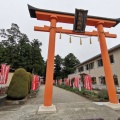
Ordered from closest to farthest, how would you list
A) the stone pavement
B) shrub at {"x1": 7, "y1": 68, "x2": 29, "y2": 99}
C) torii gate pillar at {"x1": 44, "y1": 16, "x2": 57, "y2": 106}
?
the stone pavement → torii gate pillar at {"x1": 44, "y1": 16, "x2": 57, "y2": 106} → shrub at {"x1": 7, "y1": 68, "x2": 29, "y2": 99}

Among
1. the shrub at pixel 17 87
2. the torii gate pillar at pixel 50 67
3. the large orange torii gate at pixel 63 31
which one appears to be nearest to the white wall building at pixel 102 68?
the large orange torii gate at pixel 63 31

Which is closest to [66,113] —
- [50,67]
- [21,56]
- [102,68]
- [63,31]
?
[50,67]

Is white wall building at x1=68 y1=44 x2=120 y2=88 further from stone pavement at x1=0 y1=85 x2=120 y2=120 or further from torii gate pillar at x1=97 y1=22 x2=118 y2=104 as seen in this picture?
stone pavement at x1=0 y1=85 x2=120 y2=120

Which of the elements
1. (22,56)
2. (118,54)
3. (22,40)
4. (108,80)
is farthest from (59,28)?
(22,40)

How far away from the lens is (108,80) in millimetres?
6672

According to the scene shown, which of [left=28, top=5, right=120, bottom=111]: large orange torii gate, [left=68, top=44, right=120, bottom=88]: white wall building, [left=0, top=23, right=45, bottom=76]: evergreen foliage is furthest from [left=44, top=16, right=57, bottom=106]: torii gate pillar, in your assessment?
[left=0, top=23, right=45, bottom=76]: evergreen foliage

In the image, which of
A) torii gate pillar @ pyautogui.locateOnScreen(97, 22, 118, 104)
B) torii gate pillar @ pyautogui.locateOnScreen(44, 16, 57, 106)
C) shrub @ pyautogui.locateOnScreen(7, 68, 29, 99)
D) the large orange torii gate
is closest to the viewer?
torii gate pillar @ pyautogui.locateOnScreen(44, 16, 57, 106)

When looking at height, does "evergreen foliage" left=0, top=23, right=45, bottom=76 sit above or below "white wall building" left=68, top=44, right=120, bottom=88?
above

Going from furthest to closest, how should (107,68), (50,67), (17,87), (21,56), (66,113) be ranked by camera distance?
(21,56)
(17,87)
(107,68)
(50,67)
(66,113)

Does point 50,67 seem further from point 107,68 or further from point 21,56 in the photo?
point 21,56

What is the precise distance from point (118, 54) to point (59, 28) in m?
9.89

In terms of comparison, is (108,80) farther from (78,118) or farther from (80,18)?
(80,18)

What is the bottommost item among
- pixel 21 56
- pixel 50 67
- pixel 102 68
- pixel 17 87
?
pixel 17 87

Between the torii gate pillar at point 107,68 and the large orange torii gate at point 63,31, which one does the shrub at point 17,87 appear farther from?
the torii gate pillar at point 107,68
